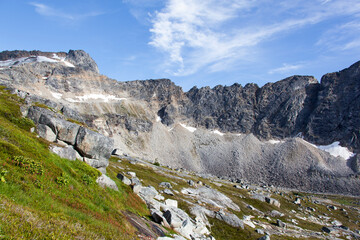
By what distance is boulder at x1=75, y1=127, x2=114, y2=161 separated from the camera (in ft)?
82.2

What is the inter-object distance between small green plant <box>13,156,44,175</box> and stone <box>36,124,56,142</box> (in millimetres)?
9671

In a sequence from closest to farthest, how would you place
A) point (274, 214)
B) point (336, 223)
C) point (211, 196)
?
point (211, 196)
point (274, 214)
point (336, 223)

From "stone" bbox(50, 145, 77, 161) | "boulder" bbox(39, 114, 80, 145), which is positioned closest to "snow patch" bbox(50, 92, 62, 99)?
"boulder" bbox(39, 114, 80, 145)

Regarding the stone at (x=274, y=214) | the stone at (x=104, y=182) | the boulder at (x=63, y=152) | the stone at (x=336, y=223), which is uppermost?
the boulder at (x=63, y=152)

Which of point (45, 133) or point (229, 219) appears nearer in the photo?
point (45, 133)

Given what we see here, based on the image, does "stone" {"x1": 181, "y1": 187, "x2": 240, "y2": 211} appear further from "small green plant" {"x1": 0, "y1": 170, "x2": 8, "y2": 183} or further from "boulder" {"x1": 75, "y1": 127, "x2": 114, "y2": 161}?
"small green plant" {"x1": 0, "y1": 170, "x2": 8, "y2": 183}

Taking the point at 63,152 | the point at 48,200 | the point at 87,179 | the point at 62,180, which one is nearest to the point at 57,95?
the point at 63,152

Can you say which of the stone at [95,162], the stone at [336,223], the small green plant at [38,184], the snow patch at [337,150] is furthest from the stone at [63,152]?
the snow patch at [337,150]

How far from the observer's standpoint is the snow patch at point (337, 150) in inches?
7052

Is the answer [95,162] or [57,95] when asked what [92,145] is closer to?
[95,162]

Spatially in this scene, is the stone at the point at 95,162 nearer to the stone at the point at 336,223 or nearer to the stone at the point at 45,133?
the stone at the point at 45,133

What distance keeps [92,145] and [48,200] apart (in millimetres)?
14237

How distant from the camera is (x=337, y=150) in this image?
186m

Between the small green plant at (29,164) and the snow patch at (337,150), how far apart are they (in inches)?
8539
